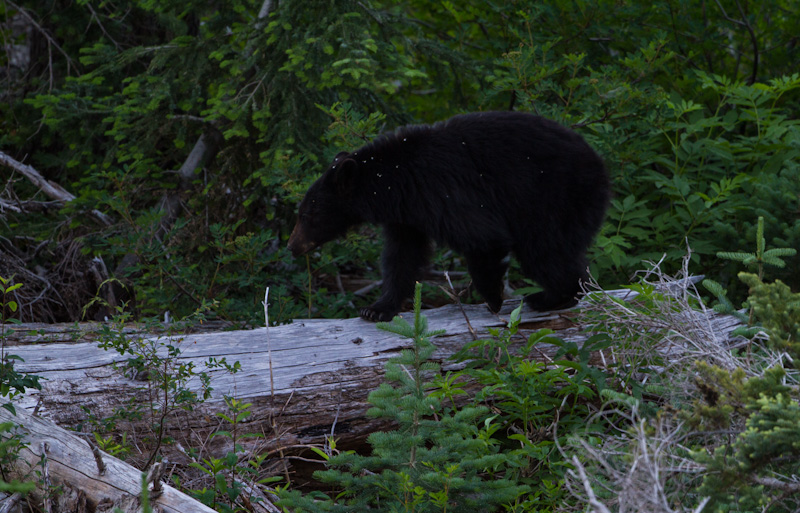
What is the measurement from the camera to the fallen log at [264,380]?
144 inches

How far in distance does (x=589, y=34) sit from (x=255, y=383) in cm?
455

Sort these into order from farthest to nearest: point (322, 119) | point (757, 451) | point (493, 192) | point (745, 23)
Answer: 1. point (745, 23)
2. point (322, 119)
3. point (493, 192)
4. point (757, 451)

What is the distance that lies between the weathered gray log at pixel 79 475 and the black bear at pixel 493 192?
2.25 m

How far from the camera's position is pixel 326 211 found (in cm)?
511

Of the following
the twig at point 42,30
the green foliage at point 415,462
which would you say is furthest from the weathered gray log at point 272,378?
the twig at point 42,30

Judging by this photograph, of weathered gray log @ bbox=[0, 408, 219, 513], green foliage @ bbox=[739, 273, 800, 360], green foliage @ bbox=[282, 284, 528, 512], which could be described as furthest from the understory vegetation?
green foliage @ bbox=[739, 273, 800, 360]

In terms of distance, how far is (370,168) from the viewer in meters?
4.91

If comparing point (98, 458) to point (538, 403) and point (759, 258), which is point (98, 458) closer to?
point (538, 403)

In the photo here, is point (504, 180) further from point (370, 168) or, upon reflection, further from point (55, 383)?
point (55, 383)

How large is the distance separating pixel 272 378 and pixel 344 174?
159 centimetres

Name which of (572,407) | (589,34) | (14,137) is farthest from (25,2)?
(572,407)

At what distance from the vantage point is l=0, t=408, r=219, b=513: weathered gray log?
Answer: 8.41 feet

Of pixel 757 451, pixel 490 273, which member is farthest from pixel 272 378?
pixel 757 451

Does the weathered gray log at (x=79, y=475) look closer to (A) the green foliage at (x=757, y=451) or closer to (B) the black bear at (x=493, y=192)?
(A) the green foliage at (x=757, y=451)
